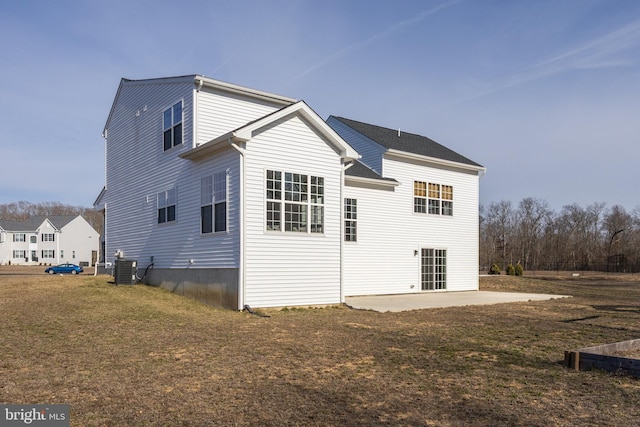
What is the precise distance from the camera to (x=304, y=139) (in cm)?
1455

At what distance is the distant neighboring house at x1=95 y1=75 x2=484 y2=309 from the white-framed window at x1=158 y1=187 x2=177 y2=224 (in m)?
0.07

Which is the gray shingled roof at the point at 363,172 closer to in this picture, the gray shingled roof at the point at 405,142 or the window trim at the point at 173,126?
the gray shingled roof at the point at 405,142

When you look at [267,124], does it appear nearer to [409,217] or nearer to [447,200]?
[409,217]

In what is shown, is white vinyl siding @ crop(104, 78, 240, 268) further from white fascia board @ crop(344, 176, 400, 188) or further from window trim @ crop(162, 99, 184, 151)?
white fascia board @ crop(344, 176, 400, 188)

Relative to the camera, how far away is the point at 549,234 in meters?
77.2

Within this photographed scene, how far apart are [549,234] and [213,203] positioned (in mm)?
73590

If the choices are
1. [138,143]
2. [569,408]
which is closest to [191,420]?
[569,408]

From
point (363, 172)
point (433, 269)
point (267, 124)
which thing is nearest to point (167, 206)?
point (267, 124)

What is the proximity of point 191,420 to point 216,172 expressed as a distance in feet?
32.8

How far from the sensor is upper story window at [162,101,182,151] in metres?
16.1

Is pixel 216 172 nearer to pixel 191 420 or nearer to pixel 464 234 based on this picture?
pixel 191 420

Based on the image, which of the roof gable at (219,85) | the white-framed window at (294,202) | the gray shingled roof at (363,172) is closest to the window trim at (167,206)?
the roof gable at (219,85)

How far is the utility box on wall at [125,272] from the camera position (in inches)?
646

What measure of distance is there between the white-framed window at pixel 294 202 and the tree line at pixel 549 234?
2293 inches
